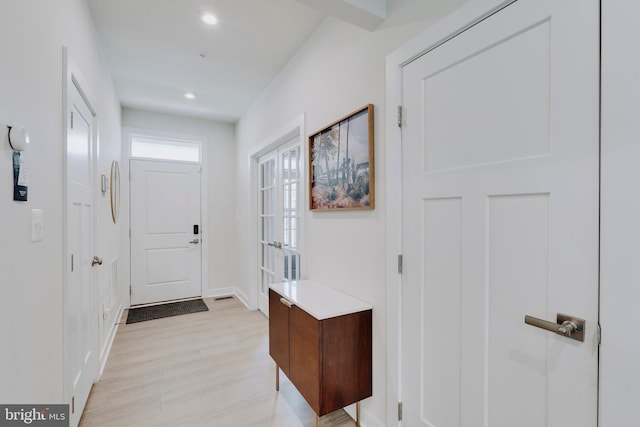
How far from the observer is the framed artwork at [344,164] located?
5.64ft

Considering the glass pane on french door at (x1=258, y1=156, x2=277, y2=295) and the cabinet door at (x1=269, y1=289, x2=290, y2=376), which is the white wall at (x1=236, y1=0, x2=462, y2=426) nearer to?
the cabinet door at (x1=269, y1=289, x2=290, y2=376)

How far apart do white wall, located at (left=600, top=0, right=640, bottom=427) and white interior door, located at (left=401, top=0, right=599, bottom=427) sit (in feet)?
0.10

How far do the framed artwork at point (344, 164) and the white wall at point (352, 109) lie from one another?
54 millimetres

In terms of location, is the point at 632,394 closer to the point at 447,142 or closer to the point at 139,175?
the point at 447,142

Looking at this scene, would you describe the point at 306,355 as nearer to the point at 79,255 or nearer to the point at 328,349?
the point at 328,349

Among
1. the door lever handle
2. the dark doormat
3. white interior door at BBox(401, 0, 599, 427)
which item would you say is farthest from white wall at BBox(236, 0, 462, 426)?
the dark doormat

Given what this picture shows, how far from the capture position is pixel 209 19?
7.16 feet

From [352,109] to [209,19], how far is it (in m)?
1.32

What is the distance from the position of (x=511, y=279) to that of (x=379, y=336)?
0.83 meters

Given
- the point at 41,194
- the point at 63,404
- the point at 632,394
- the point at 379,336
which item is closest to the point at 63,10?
the point at 41,194

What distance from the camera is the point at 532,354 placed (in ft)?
3.31

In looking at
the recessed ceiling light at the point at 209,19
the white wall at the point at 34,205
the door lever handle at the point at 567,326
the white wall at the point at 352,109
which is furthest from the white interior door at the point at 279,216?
the door lever handle at the point at 567,326

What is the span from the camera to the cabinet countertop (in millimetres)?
1638

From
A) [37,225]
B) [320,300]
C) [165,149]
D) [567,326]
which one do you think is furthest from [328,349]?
[165,149]
